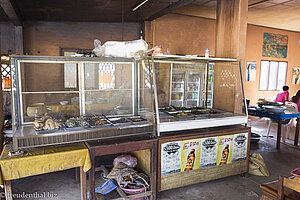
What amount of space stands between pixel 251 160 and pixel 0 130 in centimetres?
380

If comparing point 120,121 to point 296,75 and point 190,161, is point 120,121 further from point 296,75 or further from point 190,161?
point 296,75

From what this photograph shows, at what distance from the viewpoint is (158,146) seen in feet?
9.10

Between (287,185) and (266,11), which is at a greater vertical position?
(266,11)

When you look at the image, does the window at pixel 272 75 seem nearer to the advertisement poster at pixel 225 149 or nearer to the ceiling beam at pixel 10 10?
the advertisement poster at pixel 225 149

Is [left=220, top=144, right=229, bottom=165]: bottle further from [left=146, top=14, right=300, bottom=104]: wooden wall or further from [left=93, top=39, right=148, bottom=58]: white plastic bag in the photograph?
[left=146, top=14, right=300, bottom=104]: wooden wall

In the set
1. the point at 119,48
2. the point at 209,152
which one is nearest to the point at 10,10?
the point at 119,48

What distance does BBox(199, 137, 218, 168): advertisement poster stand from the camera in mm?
3094

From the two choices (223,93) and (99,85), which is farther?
(223,93)

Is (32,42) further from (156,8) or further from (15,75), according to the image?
(15,75)

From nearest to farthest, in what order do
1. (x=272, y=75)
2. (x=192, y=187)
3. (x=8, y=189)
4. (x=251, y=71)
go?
(x=8, y=189) < (x=192, y=187) < (x=251, y=71) < (x=272, y=75)

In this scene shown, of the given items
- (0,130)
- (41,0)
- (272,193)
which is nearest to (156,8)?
(41,0)

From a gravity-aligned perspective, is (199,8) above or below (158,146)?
above

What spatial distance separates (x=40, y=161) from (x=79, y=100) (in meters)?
1.09

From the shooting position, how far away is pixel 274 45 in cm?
918
